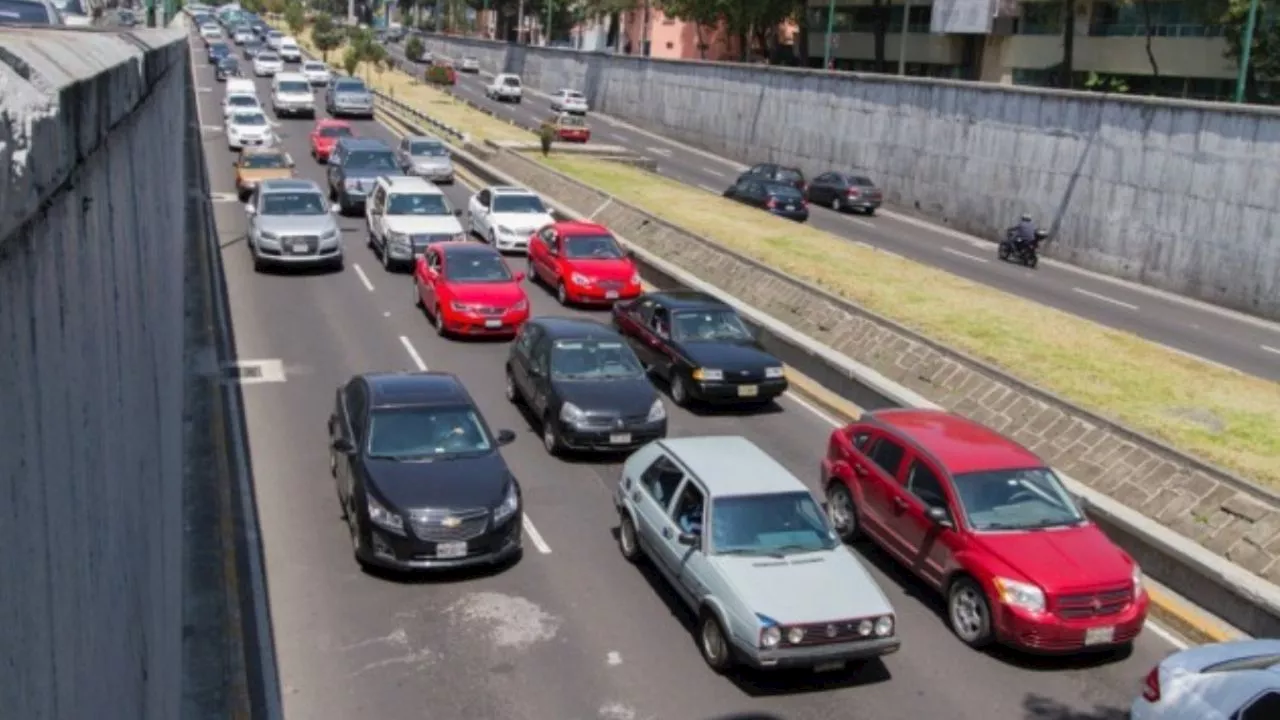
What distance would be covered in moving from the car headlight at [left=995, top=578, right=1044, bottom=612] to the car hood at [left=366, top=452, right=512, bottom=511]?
5.11 m

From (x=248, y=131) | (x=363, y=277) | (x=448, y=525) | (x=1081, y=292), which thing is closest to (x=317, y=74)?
(x=248, y=131)

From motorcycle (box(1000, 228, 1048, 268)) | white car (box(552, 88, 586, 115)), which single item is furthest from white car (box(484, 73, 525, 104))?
motorcycle (box(1000, 228, 1048, 268))

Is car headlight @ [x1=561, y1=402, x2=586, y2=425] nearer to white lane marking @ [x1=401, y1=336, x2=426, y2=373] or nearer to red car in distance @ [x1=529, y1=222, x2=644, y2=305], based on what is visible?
white lane marking @ [x1=401, y1=336, x2=426, y2=373]

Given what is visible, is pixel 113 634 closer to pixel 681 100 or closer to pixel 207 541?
pixel 207 541

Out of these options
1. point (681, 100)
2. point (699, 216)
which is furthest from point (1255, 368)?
point (681, 100)

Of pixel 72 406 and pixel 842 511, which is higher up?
pixel 72 406

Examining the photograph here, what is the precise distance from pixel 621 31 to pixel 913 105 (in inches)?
3077

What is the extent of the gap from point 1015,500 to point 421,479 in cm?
627

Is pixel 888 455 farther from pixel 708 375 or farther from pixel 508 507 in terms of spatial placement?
pixel 708 375

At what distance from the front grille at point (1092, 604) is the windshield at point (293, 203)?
20425 millimetres

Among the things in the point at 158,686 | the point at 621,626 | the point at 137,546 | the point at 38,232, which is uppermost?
the point at 38,232

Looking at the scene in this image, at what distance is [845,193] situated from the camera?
48.0 meters

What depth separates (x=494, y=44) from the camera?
366 ft

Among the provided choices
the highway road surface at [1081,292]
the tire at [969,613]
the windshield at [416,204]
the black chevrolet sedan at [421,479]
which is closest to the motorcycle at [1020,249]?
the highway road surface at [1081,292]
